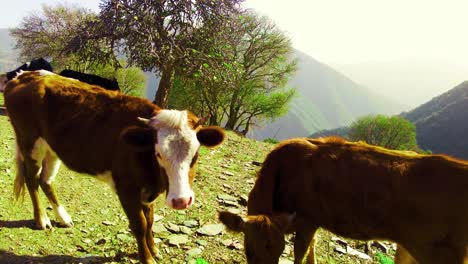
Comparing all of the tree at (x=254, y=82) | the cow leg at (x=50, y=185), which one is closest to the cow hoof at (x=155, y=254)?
the cow leg at (x=50, y=185)

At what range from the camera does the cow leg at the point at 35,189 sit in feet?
17.1

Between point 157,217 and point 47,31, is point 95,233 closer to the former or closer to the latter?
point 157,217

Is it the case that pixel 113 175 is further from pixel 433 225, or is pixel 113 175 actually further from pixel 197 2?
pixel 197 2

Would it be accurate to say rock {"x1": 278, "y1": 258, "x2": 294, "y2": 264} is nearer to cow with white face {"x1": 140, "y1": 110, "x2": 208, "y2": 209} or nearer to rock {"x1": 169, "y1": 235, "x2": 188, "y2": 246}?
rock {"x1": 169, "y1": 235, "x2": 188, "y2": 246}

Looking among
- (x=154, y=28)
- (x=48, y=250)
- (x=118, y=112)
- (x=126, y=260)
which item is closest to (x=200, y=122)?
(x=118, y=112)

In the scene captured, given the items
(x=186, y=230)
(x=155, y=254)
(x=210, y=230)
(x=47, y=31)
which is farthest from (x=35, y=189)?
(x=47, y=31)

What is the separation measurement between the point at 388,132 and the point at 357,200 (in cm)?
5602

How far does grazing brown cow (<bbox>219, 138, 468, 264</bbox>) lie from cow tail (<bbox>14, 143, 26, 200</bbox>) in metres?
4.01

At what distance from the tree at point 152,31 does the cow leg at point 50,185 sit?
36.8ft

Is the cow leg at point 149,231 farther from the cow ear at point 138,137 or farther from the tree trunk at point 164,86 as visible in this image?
the tree trunk at point 164,86

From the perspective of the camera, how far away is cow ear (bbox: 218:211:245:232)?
3592mm

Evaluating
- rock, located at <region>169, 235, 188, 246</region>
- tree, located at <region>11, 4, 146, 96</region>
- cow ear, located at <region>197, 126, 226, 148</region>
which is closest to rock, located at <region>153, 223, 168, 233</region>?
rock, located at <region>169, 235, 188, 246</region>

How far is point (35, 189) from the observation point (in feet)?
17.5

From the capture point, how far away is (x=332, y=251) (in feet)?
19.3
